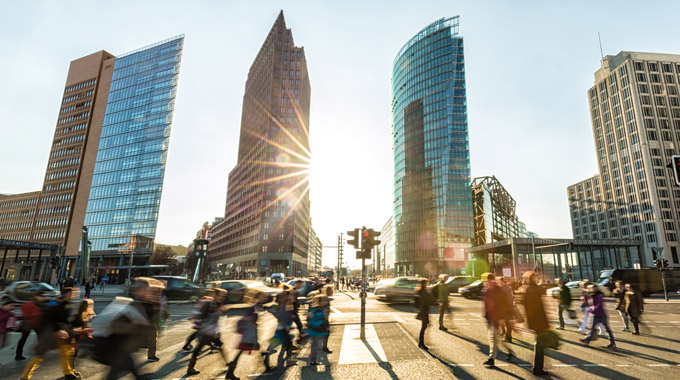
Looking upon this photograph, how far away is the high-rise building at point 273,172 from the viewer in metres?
83.1

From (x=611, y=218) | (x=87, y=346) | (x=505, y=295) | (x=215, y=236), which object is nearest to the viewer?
(x=87, y=346)

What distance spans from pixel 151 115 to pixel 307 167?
44750 mm

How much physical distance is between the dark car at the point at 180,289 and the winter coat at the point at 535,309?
20.0m

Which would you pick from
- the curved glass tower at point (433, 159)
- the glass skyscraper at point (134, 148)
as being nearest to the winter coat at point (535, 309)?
the curved glass tower at point (433, 159)

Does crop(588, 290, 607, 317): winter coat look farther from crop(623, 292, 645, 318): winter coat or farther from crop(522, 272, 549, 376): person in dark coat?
crop(522, 272, 549, 376): person in dark coat

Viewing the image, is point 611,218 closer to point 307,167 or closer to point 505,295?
point 307,167

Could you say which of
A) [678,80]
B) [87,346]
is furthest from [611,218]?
[87,346]

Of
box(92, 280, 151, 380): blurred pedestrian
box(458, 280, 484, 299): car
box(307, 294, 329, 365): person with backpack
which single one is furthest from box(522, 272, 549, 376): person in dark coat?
box(458, 280, 484, 299): car

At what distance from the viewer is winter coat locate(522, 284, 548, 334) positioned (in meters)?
6.36

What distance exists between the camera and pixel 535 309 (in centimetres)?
641

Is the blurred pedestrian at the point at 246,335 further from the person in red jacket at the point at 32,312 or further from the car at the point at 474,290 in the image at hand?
the car at the point at 474,290

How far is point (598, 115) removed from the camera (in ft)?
346

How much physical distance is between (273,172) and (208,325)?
270 ft

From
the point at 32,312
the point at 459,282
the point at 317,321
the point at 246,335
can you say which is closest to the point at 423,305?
the point at 317,321
